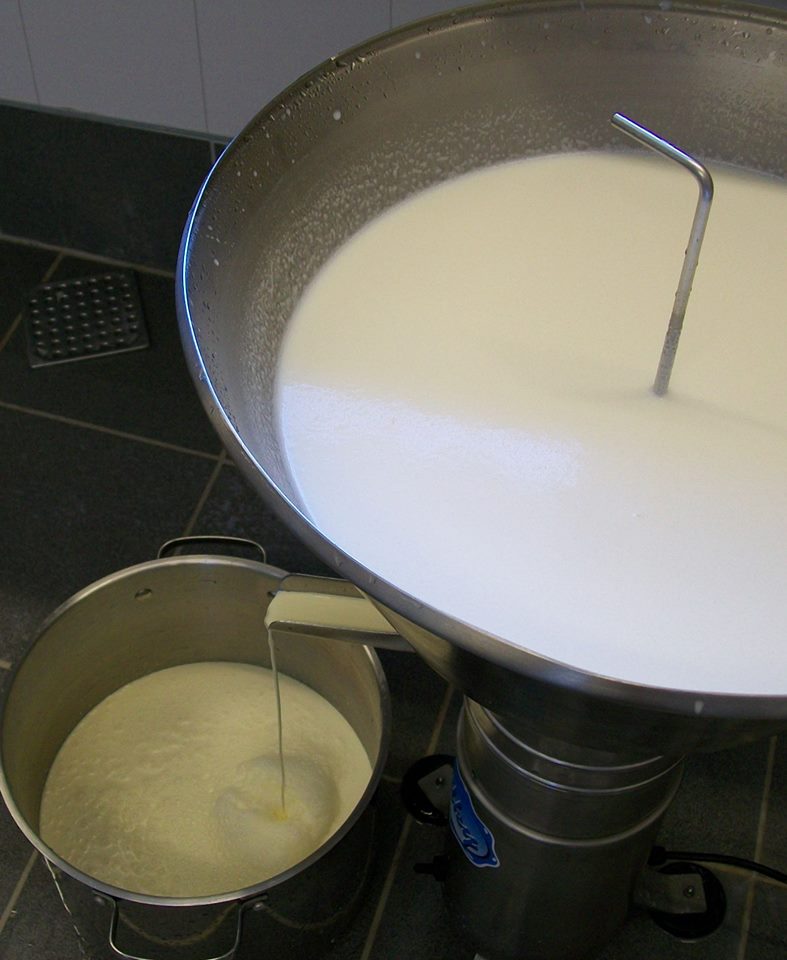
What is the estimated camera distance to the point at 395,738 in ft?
4.21

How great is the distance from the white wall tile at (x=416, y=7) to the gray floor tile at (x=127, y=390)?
0.57 meters

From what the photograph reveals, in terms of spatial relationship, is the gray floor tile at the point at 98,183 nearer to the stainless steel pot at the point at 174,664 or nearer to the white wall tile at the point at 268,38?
the white wall tile at the point at 268,38

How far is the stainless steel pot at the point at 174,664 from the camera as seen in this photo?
0.97 metres

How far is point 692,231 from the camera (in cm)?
73

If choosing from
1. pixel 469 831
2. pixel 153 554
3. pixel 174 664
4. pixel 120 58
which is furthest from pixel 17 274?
pixel 469 831

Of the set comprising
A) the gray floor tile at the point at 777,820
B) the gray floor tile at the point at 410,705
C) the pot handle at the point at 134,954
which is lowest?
the gray floor tile at the point at 777,820

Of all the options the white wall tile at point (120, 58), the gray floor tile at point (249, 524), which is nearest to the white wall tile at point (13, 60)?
the white wall tile at point (120, 58)

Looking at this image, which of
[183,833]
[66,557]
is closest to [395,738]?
[183,833]

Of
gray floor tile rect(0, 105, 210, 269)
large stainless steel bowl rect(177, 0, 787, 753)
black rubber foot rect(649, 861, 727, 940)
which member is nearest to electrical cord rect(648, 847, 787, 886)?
black rubber foot rect(649, 861, 727, 940)

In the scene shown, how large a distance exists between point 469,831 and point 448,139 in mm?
593

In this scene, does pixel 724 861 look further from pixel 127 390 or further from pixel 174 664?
pixel 127 390

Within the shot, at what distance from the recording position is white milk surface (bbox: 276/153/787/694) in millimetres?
662

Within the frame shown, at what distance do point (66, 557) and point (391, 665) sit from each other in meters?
0.43

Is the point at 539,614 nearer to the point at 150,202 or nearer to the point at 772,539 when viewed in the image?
the point at 772,539
